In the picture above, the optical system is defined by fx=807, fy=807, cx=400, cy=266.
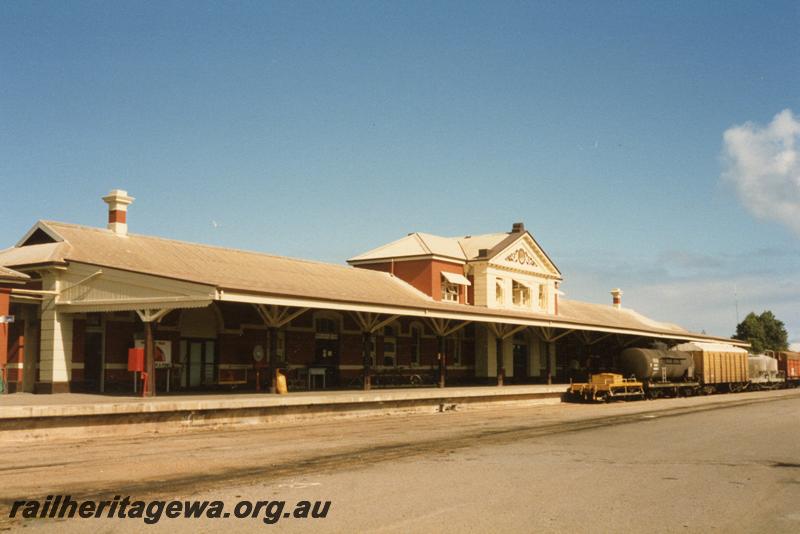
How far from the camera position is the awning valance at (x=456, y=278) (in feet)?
133

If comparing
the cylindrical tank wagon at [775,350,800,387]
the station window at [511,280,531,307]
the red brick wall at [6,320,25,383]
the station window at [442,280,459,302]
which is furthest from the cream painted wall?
the cylindrical tank wagon at [775,350,800,387]

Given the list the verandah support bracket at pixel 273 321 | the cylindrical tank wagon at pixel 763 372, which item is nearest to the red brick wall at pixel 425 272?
the verandah support bracket at pixel 273 321

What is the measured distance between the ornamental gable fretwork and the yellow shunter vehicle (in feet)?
28.6

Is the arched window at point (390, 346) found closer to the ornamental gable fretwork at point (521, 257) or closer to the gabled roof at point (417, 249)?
the gabled roof at point (417, 249)

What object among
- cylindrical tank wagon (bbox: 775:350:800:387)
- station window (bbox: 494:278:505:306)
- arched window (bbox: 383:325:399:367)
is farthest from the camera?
cylindrical tank wagon (bbox: 775:350:800:387)

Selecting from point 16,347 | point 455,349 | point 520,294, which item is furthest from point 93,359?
point 520,294

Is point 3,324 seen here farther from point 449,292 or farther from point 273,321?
point 449,292

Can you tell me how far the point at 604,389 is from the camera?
3644 cm

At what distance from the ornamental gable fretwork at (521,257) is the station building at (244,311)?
0.06 metres

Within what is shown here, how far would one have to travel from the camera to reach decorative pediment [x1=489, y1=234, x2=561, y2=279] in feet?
141

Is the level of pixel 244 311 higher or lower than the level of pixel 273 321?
higher

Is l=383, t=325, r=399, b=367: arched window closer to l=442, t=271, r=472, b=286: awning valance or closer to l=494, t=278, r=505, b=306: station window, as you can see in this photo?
l=442, t=271, r=472, b=286: awning valance

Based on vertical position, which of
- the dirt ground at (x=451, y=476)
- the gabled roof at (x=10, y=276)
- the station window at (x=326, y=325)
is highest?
the gabled roof at (x=10, y=276)

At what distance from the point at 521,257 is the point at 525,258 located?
0.42 metres
